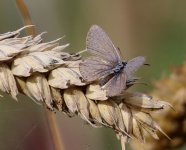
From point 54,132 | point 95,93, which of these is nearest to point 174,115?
point 54,132

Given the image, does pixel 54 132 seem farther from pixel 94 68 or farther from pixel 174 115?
pixel 174 115

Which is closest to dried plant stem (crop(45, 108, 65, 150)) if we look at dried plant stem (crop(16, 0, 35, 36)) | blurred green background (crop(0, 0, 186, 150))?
dried plant stem (crop(16, 0, 35, 36))

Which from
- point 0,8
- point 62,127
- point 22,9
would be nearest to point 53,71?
point 22,9

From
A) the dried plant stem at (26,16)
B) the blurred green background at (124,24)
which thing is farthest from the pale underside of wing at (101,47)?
the blurred green background at (124,24)

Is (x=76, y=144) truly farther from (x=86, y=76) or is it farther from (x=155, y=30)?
(x=155, y=30)

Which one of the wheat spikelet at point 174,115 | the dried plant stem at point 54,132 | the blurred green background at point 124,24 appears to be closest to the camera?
the dried plant stem at point 54,132

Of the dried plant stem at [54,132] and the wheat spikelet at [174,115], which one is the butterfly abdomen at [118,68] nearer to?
the dried plant stem at [54,132]

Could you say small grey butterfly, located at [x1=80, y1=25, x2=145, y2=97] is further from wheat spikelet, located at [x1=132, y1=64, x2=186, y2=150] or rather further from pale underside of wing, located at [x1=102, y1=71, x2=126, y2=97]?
wheat spikelet, located at [x1=132, y1=64, x2=186, y2=150]
